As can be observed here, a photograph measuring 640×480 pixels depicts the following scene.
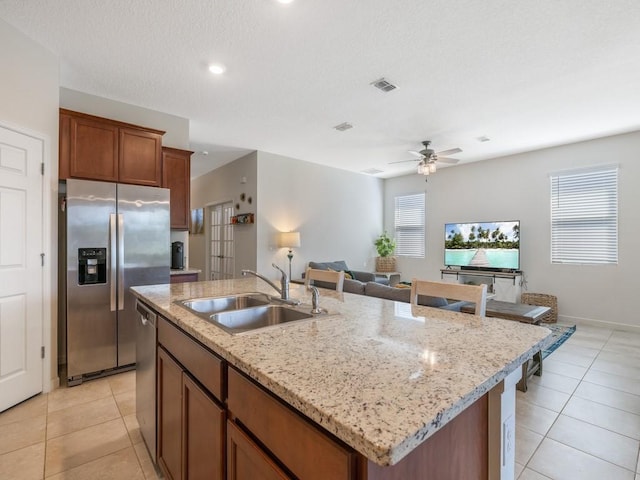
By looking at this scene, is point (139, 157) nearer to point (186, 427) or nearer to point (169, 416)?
point (169, 416)

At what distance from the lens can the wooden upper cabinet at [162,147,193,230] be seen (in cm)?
394

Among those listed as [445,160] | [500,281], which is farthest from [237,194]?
[500,281]

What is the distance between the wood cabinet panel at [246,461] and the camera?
0.85 metres

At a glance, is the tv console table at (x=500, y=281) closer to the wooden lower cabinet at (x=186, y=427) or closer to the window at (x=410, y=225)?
the window at (x=410, y=225)

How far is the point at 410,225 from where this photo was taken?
732 centimetres

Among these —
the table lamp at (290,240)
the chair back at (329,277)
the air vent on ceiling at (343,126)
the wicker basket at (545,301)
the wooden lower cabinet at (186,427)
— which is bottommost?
the wicker basket at (545,301)

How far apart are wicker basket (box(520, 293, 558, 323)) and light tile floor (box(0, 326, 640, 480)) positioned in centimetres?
188

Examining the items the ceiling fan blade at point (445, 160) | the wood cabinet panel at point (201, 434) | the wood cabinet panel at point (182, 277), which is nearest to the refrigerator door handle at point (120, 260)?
the wood cabinet panel at point (182, 277)

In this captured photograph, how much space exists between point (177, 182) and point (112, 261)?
4.39 ft

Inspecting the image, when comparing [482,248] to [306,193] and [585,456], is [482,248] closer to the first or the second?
[306,193]

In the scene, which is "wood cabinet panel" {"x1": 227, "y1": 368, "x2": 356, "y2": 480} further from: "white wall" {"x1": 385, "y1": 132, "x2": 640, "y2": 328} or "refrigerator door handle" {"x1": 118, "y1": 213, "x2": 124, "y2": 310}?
"white wall" {"x1": 385, "y1": 132, "x2": 640, "y2": 328}

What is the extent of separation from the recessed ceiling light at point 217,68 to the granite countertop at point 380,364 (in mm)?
2316

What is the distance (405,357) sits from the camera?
3.27ft

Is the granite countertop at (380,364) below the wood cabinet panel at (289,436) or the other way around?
the other way around
